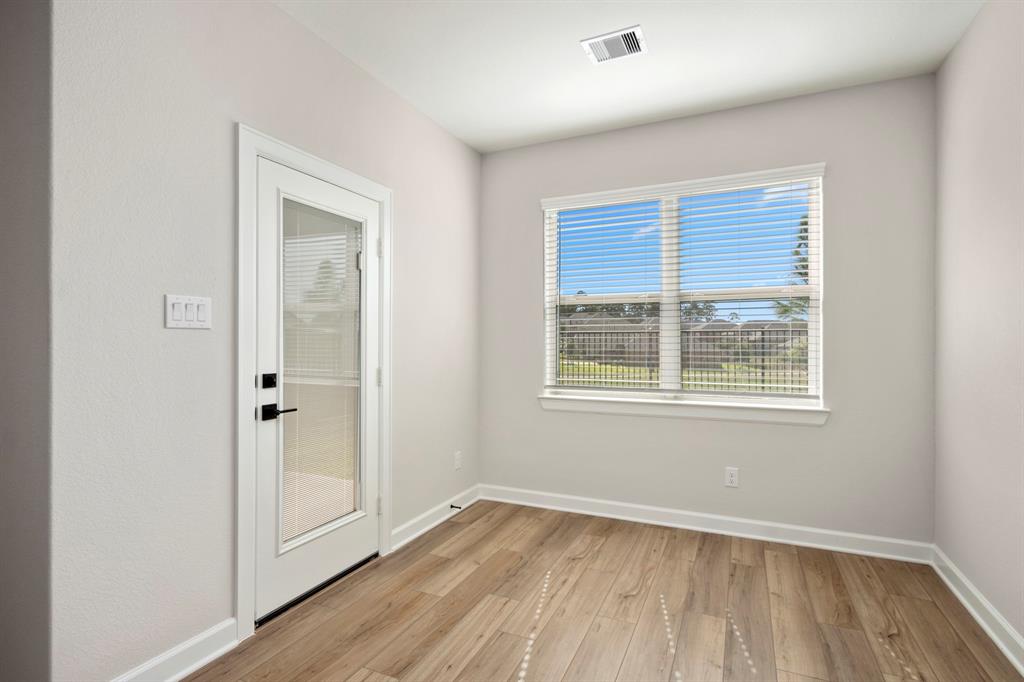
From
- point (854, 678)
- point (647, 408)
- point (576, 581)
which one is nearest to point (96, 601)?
point (576, 581)

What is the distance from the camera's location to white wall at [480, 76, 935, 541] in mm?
2977

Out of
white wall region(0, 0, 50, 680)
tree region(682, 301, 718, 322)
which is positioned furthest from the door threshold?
tree region(682, 301, 718, 322)

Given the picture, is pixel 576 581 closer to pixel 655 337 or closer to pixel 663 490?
pixel 663 490

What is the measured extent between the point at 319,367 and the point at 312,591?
1.11m

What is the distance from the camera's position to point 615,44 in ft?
8.74

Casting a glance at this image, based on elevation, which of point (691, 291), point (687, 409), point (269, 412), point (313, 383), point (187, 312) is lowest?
point (687, 409)

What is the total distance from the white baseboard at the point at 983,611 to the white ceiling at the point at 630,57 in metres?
2.67

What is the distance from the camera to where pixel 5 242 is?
5.61ft

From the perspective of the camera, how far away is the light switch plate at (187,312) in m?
1.92

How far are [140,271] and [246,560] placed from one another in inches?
49.5

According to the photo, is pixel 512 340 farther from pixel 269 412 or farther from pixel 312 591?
pixel 312 591

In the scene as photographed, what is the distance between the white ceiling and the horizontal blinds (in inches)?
25.3

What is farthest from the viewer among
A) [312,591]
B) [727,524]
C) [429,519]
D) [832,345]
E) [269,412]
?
[429,519]

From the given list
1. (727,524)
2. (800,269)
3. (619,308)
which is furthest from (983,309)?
(619,308)
